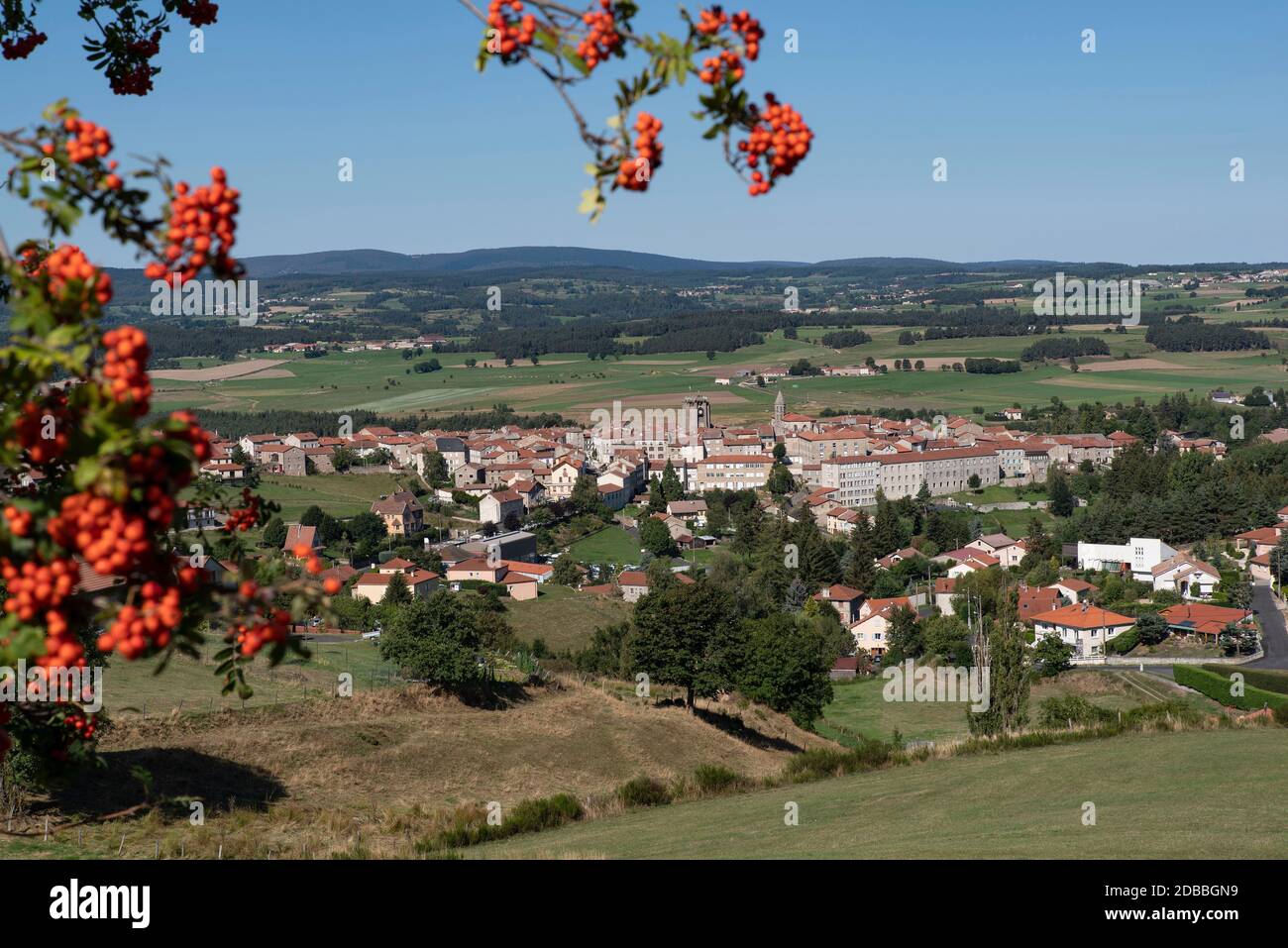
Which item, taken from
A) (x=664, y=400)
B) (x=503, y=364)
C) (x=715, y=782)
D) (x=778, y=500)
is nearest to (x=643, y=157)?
(x=715, y=782)

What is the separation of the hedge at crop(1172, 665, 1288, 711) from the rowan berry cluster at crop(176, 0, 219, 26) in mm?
33843

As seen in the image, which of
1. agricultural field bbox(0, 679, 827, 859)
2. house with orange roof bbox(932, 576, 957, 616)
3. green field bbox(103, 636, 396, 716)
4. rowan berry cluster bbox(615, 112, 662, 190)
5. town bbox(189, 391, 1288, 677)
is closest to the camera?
rowan berry cluster bbox(615, 112, 662, 190)

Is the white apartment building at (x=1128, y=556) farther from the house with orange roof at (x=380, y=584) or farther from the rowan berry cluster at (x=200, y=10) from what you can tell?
the rowan berry cluster at (x=200, y=10)

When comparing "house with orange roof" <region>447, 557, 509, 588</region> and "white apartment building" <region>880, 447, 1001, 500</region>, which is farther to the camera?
"white apartment building" <region>880, 447, 1001, 500</region>

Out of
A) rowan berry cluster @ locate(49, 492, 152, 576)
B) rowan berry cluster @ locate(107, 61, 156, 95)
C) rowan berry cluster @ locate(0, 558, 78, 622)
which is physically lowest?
rowan berry cluster @ locate(0, 558, 78, 622)

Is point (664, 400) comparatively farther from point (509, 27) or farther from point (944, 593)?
point (509, 27)

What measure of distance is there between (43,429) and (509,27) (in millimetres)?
1788

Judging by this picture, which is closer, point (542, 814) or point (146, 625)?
point (146, 625)

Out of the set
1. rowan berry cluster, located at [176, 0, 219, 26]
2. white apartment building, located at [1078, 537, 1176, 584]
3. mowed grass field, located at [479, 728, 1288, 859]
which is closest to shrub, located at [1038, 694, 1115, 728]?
mowed grass field, located at [479, 728, 1288, 859]

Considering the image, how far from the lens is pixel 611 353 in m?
187

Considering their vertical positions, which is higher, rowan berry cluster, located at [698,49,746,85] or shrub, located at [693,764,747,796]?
rowan berry cluster, located at [698,49,746,85]

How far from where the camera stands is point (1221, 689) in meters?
38.0

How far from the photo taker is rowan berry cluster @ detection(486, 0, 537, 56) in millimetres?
3797

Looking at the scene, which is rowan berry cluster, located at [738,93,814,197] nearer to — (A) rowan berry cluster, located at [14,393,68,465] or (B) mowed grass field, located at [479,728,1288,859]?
(A) rowan berry cluster, located at [14,393,68,465]
